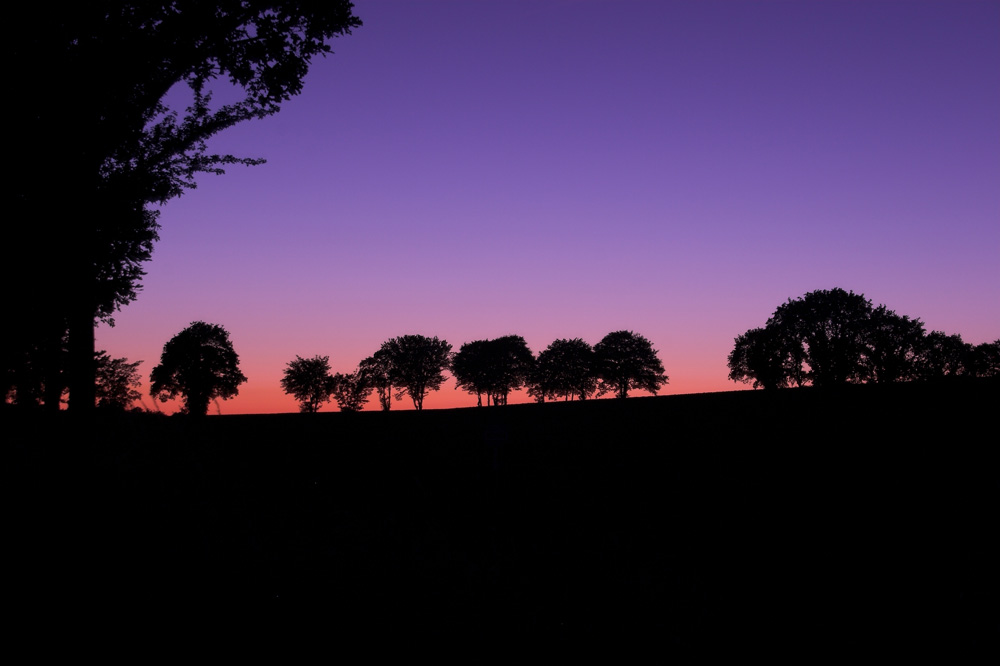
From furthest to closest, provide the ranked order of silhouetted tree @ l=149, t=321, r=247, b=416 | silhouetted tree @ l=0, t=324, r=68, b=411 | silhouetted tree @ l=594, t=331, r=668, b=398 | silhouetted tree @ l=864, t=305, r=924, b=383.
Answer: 1. silhouetted tree @ l=594, t=331, r=668, b=398
2. silhouetted tree @ l=149, t=321, r=247, b=416
3. silhouetted tree @ l=864, t=305, r=924, b=383
4. silhouetted tree @ l=0, t=324, r=68, b=411

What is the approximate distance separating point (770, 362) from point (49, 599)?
2298 inches

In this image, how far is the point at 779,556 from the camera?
7.74 m

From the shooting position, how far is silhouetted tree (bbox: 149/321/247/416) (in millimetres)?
61406

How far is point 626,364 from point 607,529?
66.2 meters

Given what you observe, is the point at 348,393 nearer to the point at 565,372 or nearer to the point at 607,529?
the point at 565,372

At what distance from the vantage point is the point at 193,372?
61.7 meters

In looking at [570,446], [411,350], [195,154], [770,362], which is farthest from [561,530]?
[411,350]

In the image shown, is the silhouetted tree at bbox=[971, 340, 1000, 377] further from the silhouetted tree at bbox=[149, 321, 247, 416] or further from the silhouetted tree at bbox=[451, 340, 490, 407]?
the silhouetted tree at bbox=[149, 321, 247, 416]

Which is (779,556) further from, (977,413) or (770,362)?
(770,362)

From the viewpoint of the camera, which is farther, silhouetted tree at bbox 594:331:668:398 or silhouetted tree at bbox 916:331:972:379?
silhouetted tree at bbox 594:331:668:398

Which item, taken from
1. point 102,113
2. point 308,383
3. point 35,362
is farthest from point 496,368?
point 102,113

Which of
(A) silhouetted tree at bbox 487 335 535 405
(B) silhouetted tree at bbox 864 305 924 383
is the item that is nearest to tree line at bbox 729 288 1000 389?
(B) silhouetted tree at bbox 864 305 924 383

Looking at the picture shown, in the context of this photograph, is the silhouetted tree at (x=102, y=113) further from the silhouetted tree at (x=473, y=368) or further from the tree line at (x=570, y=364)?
the silhouetted tree at (x=473, y=368)

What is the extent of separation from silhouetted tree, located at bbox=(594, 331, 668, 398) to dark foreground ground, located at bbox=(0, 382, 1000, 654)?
201 ft
